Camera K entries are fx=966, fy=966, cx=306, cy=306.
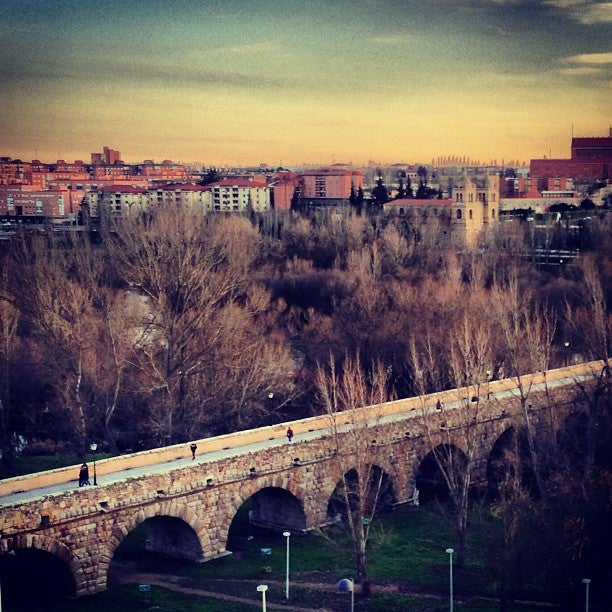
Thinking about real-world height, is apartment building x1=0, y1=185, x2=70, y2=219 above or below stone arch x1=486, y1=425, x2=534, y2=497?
above

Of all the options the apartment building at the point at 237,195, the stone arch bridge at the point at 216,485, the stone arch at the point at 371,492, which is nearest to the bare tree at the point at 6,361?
the stone arch bridge at the point at 216,485

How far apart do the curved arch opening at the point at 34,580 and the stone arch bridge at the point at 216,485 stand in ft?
0.30

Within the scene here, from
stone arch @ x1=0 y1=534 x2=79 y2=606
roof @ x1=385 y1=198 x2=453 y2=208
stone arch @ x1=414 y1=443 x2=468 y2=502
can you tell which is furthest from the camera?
roof @ x1=385 y1=198 x2=453 y2=208

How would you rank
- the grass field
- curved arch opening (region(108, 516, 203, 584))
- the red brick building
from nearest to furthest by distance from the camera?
the grass field < curved arch opening (region(108, 516, 203, 584)) < the red brick building

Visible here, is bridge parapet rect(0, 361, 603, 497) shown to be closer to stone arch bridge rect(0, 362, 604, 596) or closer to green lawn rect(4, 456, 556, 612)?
stone arch bridge rect(0, 362, 604, 596)

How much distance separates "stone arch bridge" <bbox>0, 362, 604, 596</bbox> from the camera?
1409 centimetres

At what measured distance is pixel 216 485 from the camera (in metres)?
15.8

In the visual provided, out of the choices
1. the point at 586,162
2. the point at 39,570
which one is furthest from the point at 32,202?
the point at 586,162

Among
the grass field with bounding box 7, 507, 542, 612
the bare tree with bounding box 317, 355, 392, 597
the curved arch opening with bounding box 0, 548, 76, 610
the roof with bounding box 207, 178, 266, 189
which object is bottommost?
the grass field with bounding box 7, 507, 542, 612

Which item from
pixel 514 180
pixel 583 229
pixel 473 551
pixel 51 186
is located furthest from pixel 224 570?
pixel 514 180

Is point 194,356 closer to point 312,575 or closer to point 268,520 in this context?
point 268,520

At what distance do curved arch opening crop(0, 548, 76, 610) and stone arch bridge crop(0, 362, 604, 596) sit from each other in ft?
0.30

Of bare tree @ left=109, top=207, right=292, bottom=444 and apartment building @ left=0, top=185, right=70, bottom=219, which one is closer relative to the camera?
bare tree @ left=109, top=207, right=292, bottom=444

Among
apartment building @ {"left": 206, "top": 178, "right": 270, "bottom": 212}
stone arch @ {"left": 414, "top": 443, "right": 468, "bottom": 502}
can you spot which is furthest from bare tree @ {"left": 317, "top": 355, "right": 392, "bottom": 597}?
apartment building @ {"left": 206, "top": 178, "right": 270, "bottom": 212}
